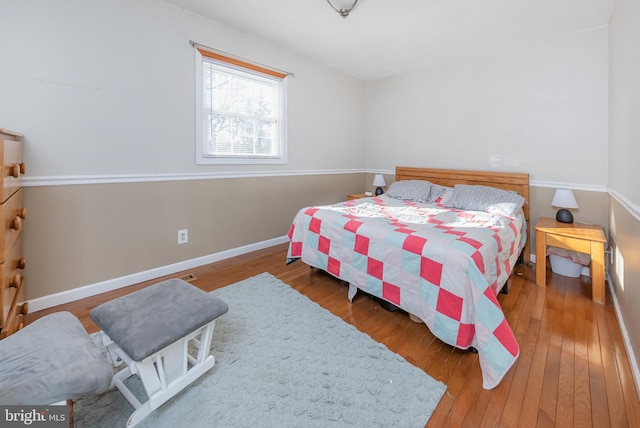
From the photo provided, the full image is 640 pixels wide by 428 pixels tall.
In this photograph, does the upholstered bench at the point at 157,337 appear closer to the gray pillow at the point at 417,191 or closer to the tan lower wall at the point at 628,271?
the tan lower wall at the point at 628,271

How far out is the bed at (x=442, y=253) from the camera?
1.43 m

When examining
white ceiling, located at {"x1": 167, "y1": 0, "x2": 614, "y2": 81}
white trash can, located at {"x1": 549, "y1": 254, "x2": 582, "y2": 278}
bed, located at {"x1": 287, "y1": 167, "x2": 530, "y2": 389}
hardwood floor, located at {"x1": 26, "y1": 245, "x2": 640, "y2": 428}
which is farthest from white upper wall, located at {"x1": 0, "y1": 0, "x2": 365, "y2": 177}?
white trash can, located at {"x1": 549, "y1": 254, "x2": 582, "y2": 278}

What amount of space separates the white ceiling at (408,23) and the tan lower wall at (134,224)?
1582 millimetres

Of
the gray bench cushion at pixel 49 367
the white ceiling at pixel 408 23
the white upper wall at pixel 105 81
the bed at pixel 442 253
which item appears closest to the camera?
the gray bench cushion at pixel 49 367

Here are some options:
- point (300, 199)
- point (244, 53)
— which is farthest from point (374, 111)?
point (244, 53)

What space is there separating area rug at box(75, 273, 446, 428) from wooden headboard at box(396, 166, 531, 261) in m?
2.48

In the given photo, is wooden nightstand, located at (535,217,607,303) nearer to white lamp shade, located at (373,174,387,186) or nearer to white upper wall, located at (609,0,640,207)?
white upper wall, located at (609,0,640,207)

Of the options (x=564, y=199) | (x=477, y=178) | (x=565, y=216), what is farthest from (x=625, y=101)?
(x=477, y=178)

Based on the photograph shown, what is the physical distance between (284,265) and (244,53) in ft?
7.58

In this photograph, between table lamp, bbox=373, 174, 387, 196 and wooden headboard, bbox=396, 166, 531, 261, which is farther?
table lamp, bbox=373, 174, 387, 196

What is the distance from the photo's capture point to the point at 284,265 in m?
2.84

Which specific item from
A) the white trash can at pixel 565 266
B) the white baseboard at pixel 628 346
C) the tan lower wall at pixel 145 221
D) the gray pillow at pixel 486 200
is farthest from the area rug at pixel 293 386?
the white trash can at pixel 565 266

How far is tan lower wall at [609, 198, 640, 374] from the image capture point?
1416 mm

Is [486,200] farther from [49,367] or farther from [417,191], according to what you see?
[49,367]
